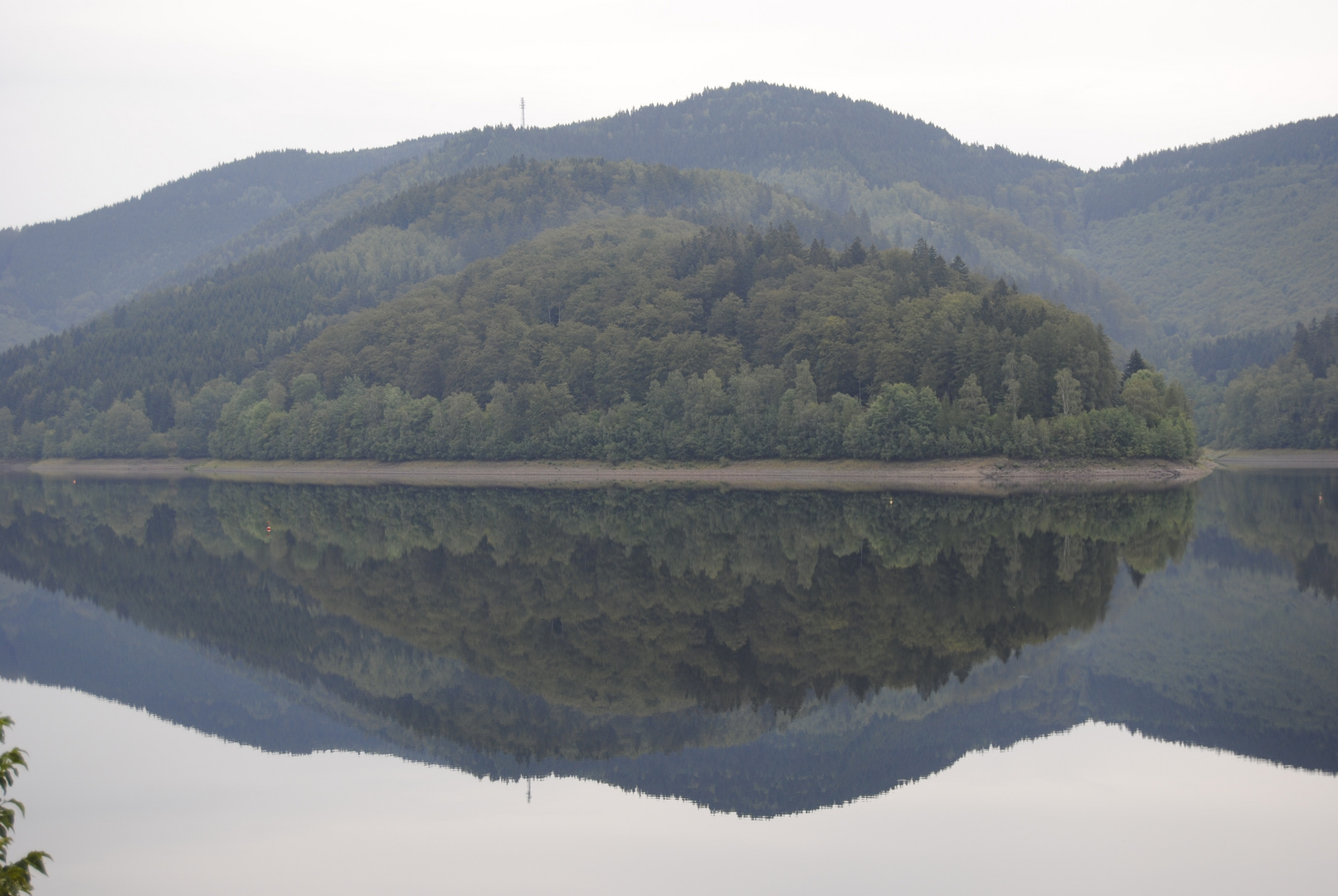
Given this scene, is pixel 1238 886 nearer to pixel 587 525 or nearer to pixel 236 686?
pixel 236 686

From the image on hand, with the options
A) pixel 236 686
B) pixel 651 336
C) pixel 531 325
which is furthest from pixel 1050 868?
pixel 531 325

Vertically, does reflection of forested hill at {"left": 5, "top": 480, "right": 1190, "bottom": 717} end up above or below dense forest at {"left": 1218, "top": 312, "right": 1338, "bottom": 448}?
above

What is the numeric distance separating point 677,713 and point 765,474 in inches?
3361

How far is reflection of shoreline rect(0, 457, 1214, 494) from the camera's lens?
95.7 m

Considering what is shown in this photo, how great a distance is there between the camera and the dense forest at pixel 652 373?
10344 centimetres

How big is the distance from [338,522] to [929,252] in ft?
296

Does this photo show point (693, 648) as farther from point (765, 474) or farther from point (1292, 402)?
point (1292, 402)

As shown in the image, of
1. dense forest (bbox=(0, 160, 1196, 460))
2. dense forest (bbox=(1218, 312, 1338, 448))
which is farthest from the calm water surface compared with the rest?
dense forest (bbox=(1218, 312, 1338, 448))

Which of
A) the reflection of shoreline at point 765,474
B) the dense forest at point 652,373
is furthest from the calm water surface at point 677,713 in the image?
the dense forest at point 652,373

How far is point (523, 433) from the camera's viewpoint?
129 metres

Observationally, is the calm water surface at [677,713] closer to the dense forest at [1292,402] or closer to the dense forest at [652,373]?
the dense forest at [652,373]

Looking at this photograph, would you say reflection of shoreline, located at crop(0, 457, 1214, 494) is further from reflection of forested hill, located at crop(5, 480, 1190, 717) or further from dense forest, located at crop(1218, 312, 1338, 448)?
dense forest, located at crop(1218, 312, 1338, 448)

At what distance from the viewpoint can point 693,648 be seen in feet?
95.6

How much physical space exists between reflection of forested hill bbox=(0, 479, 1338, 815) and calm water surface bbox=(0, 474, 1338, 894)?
131mm
